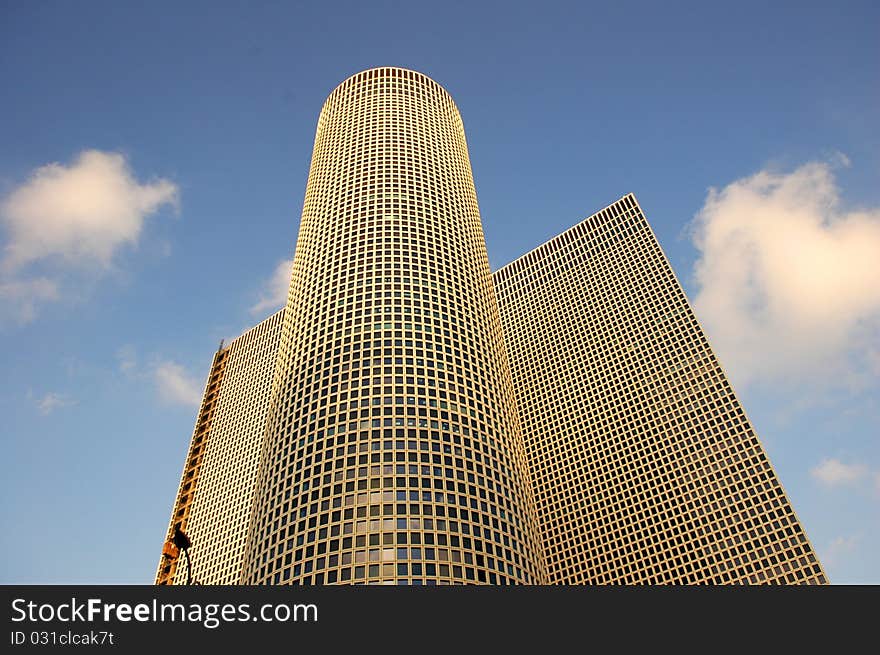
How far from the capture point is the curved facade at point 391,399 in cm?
10788

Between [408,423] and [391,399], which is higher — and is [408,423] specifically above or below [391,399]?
below

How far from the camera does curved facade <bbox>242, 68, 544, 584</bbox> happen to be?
354 feet

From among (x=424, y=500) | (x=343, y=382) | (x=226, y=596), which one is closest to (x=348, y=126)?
(x=343, y=382)

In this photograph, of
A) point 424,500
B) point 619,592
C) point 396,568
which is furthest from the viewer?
point 424,500

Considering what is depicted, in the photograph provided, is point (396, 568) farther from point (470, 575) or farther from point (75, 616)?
point (75, 616)

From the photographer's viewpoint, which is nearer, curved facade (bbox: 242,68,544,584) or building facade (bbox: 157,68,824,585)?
curved facade (bbox: 242,68,544,584)

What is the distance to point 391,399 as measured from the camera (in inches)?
4938

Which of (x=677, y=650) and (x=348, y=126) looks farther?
(x=348, y=126)

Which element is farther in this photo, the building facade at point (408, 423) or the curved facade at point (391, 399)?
the building facade at point (408, 423)

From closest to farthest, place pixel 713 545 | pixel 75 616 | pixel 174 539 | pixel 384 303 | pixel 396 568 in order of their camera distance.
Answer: pixel 75 616, pixel 174 539, pixel 396 568, pixel 384 303, pixel 713 545

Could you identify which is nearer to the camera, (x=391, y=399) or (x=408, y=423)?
(x=408, y=423)

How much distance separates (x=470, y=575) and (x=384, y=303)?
57360 mm

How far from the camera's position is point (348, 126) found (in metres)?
189

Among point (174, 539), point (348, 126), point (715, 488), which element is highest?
point (348, 126)
